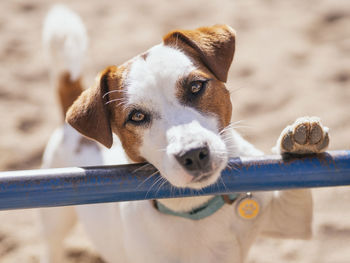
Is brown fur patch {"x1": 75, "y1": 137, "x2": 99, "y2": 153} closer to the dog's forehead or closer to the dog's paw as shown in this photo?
the dog's forehead

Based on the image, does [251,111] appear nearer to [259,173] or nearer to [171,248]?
[171,248]

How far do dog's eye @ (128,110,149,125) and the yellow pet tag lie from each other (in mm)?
612

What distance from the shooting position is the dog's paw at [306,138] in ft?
6.21

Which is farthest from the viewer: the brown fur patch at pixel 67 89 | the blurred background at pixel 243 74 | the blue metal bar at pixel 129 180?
the blurred background at pixel 243 74

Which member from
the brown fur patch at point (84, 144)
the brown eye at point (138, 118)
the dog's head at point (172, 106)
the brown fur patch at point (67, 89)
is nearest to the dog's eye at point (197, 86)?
the dog's head at point (172, 106)

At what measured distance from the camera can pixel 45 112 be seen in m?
4.72

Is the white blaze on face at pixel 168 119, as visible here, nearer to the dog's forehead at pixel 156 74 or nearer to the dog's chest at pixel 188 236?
the dog's forehead at pixel 156 74

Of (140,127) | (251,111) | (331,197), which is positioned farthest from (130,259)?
(251,111)

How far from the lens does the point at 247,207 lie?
7.77 ft

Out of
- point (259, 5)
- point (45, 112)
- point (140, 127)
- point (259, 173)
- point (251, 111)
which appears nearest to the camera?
point (259, 173)

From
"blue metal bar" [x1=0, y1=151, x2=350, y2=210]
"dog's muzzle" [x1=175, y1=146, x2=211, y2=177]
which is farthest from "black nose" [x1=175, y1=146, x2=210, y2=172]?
"blue metal bar" [x1=0, y1=151, x2=350, y2=210]

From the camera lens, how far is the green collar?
235 cm

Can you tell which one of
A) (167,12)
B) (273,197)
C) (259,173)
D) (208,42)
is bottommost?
(273,197)

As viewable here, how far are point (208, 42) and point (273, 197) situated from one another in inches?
35.0
